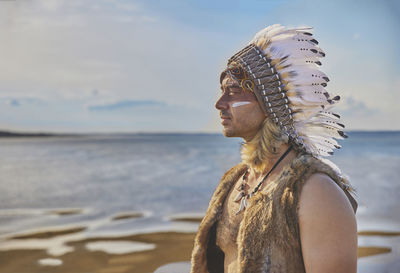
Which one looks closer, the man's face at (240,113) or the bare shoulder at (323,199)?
the bare shoulder at (323,199)

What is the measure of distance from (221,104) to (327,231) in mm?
932

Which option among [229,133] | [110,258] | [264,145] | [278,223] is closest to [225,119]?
[229,133]

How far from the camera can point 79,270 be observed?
252 inches

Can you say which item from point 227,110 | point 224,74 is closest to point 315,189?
point 227,110

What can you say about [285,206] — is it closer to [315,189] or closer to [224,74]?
[315,189]

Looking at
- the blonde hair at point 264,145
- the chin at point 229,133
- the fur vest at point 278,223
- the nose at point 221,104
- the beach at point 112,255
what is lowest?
the beach at point 112,255

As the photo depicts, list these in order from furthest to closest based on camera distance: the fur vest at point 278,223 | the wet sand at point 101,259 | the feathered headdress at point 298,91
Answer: the wet sand at point 101,259
the feathered headdress at point 298,91
the fur vest at point 278,223

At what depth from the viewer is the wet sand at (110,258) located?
6383 mm

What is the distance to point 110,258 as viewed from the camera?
678 cm

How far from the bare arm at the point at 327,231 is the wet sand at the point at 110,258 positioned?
15.3 feet

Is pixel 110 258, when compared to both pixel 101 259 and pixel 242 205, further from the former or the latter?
pixel 242 205

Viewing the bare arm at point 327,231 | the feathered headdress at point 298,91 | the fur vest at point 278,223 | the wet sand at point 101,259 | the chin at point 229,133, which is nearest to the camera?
the bare arm at point 327,231

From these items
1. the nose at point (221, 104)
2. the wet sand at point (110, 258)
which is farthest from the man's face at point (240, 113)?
the wet sand at point (110, 258)

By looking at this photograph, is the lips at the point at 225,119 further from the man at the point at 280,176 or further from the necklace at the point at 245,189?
the necklace at the point at 245,189
